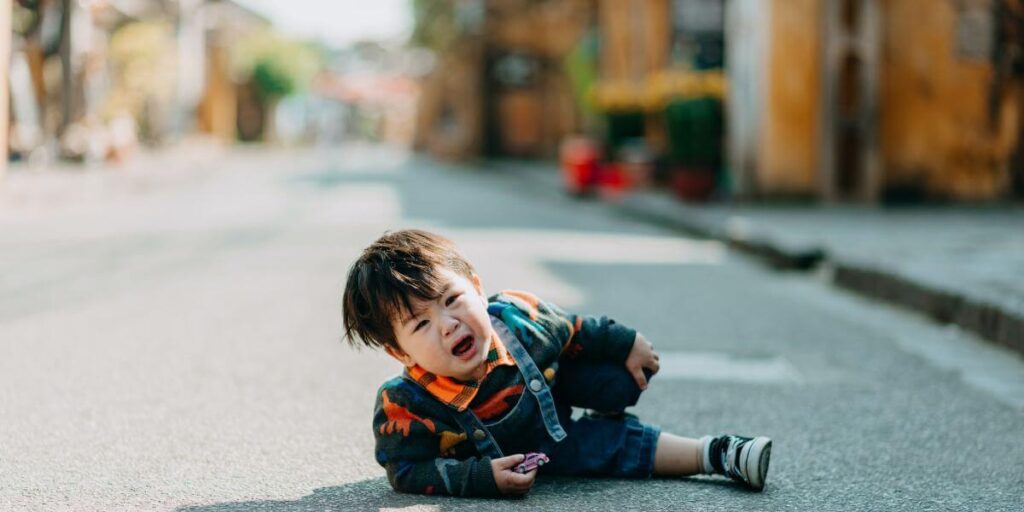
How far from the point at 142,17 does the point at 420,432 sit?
27152mm

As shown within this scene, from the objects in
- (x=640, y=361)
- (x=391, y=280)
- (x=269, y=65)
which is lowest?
(x=640, y=361)

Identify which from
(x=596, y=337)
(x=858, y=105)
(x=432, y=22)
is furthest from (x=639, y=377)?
(x=432, y=22)

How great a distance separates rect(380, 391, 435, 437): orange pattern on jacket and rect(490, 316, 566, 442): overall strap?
257 mm

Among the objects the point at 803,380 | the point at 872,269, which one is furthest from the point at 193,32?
the point at 803,380

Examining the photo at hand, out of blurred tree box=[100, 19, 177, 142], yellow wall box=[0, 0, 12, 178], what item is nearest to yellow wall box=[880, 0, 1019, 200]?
yellow wall box=[0, 0, 12, 178]

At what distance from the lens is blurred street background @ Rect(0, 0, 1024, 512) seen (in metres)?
3.49

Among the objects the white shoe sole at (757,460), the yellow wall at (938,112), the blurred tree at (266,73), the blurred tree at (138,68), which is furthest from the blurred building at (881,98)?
the blurred tree at (266,73)

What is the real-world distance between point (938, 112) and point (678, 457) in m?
11.0

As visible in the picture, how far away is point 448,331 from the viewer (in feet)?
9.78

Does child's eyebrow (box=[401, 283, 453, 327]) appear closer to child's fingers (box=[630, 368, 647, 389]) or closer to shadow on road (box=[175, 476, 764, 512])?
shadow on road (box=[175, 476, 764, 512])

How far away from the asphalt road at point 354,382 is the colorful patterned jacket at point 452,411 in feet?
0.21

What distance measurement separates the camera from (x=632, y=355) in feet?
10.9

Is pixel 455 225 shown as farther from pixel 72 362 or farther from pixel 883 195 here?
pixel 72 362

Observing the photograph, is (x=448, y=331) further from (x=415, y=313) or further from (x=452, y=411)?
(x=452, y=411)
